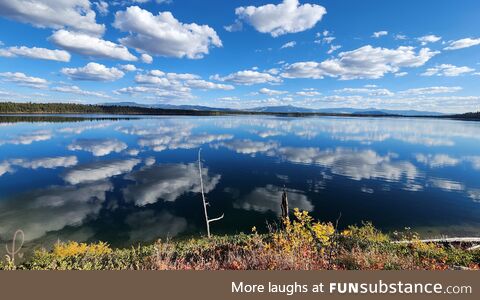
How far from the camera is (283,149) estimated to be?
90562 mm

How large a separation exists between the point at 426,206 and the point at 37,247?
45517 millimetres

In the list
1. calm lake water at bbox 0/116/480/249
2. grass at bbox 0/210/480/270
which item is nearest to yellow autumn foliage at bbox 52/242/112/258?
grass at bbox 0/210/480/270

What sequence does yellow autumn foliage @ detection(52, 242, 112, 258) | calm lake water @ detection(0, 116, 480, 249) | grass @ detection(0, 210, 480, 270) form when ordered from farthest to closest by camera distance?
calm lake water @ detection(0, 116, 480, 249), yellow autumn foliage @ detection(52, 242, 112, 258), grass @ detection(0, 210, 480, 270)

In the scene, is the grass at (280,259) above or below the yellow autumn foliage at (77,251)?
above

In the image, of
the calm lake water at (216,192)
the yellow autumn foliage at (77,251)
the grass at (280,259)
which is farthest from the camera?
the calm lake water at (216,192)

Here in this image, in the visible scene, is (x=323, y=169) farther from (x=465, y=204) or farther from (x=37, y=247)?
(x=37, y=247)

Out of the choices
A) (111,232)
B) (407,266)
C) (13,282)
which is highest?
(13,282)

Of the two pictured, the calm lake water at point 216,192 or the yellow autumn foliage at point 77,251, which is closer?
the yellow autumn foliage at point 77,251

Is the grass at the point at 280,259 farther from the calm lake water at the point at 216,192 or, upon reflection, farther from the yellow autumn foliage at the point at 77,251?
the calm lake water at the point at 216,192

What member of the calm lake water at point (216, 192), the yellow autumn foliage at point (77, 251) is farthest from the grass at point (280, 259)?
the calm lake water at point (216, 192)

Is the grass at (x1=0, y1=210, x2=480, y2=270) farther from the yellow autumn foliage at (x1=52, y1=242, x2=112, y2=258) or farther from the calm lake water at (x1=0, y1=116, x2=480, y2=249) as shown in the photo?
the calm lake water at (x1=0, y1=116, x2=480, y2=249)

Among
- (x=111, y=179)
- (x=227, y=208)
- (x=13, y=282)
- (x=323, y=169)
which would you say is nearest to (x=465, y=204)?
(x=323, y=169)

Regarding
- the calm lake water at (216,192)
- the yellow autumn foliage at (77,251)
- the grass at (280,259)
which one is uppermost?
the grass at (280,259)

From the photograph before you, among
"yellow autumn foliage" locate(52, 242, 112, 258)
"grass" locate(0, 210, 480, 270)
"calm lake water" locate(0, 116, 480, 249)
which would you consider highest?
"grass" locate(0, 210, 480, 270)
